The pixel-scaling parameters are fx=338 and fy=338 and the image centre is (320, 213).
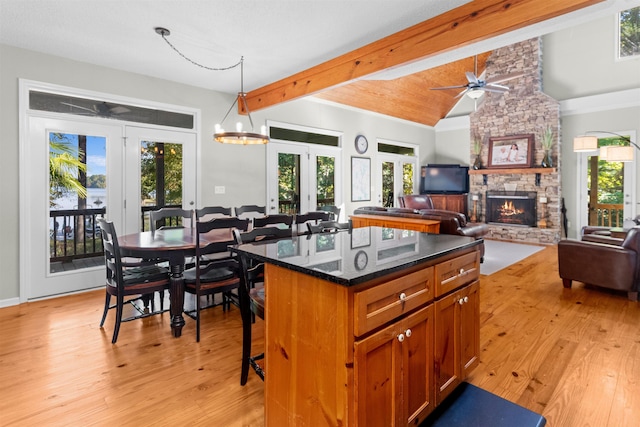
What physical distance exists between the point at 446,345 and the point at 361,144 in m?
6.12

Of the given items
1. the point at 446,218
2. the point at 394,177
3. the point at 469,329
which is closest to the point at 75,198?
the point at 469,329

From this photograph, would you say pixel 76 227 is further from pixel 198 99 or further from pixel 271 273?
pixel 271 273

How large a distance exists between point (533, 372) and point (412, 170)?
7278 mm

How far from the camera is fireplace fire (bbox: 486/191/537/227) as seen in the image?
7719mm

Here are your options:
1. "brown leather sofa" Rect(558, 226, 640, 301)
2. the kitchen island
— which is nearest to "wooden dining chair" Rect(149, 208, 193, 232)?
the kitchen island

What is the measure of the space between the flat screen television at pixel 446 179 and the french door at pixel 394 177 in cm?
36

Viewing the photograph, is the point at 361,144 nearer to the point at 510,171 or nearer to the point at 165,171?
the point at 510,171

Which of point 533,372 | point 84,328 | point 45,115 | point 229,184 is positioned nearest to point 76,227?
point 45,115

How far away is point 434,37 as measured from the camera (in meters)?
2.98

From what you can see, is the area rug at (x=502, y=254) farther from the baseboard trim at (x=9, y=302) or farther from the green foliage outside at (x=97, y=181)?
the baseboard trim at (x=9, y=302)

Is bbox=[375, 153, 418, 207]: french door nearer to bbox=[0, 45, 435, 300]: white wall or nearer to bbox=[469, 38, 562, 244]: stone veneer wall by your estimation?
bbox=[0, 45, 435, 300]: white wall

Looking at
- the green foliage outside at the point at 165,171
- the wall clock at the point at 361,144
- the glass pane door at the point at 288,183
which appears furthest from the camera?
the wall clock at the point at 361,144

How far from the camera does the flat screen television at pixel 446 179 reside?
886 cm

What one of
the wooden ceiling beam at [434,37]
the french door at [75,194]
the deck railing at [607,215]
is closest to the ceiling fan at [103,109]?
the french door at [75,194]
